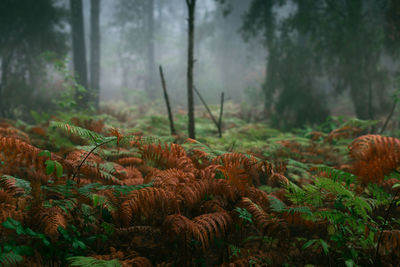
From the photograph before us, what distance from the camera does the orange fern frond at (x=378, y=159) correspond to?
277 cm

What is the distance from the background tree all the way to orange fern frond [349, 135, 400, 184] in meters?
10.3

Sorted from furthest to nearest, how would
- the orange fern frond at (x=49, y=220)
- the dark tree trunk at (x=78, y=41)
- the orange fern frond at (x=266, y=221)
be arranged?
the dark tree trunk at (x=78, y=41), the orange fern frond at (x=266, y=221), the orange fern frond at (x=49, y=220)

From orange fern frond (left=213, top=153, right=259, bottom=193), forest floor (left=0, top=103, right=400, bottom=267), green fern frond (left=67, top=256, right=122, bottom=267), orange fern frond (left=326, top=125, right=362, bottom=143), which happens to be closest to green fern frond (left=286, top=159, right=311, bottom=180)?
forest floor (left=0, top=103, right=400, bottom=267)

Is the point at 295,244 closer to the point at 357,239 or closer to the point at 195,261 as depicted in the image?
the point at 357,239

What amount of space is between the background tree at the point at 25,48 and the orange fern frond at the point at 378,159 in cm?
1029

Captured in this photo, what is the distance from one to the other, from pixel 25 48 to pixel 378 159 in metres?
12.1

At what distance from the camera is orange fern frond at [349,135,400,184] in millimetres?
2770

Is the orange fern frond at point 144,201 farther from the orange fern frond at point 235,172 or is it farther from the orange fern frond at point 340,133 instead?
the orange fern frond at point 340,133

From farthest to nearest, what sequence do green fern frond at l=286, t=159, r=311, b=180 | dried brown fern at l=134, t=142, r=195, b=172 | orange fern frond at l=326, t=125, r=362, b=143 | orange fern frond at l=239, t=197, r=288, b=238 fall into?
orange fern frond at l=326, t=125, r=362, b=143, green fern frond at l=286, t=159, r=311, b=180, dried brown fern at l=134, t=142, r=195, b=172, orange fern frond at l=239, t=197, r=288, b=238

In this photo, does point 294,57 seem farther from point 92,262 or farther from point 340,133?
point 92,262

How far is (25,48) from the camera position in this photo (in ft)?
32.4

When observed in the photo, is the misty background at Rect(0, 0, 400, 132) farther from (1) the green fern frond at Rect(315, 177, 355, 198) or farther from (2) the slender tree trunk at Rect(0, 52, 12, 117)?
(1) the green fern frond at Rect(315, 177, 355, 198)

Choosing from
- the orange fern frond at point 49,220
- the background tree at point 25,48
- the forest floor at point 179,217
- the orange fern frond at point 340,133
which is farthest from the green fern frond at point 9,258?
the background tree at point 25,48

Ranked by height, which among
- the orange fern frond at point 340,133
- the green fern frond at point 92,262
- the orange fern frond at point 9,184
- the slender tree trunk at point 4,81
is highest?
the slender tree trunk at point 4,81
